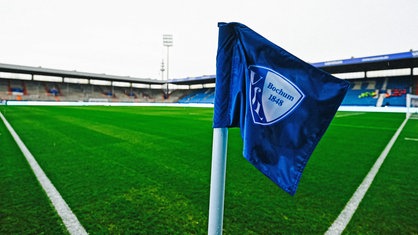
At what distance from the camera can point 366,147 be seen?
6766mm

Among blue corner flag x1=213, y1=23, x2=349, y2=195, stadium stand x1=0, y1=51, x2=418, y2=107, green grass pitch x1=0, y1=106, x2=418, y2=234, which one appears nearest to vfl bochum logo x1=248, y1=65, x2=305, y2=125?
blue corner flag x1=213, y1=23, x2=349, y2=195

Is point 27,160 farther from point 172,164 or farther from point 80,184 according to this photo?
point 172,164

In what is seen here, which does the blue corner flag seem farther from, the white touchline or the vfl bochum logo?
the white touchline

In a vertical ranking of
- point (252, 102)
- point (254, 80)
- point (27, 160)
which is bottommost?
point (27, 160)

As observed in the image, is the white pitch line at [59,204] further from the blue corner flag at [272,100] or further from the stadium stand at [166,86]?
the stadium stand at [166,86]

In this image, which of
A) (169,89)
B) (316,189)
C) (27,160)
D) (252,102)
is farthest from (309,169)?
(169,89)

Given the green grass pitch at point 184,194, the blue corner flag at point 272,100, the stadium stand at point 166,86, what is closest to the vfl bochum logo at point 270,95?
the blue corner flag at point 272,100

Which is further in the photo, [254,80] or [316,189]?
[316,189]

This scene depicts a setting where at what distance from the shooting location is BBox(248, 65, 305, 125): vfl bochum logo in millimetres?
1159

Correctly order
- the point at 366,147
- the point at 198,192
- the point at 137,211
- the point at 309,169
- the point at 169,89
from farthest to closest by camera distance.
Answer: the point at 169,89 → the point at 366,147 → the point at 309,169 → the point at 198,192 → the point at 137,211

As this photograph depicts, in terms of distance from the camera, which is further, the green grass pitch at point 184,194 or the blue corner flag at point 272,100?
the green grass pitch at point 184,194

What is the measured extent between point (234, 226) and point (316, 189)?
1.73 metres

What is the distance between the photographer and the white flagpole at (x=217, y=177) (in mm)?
1285

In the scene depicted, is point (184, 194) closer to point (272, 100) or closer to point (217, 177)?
point (217, 177)
